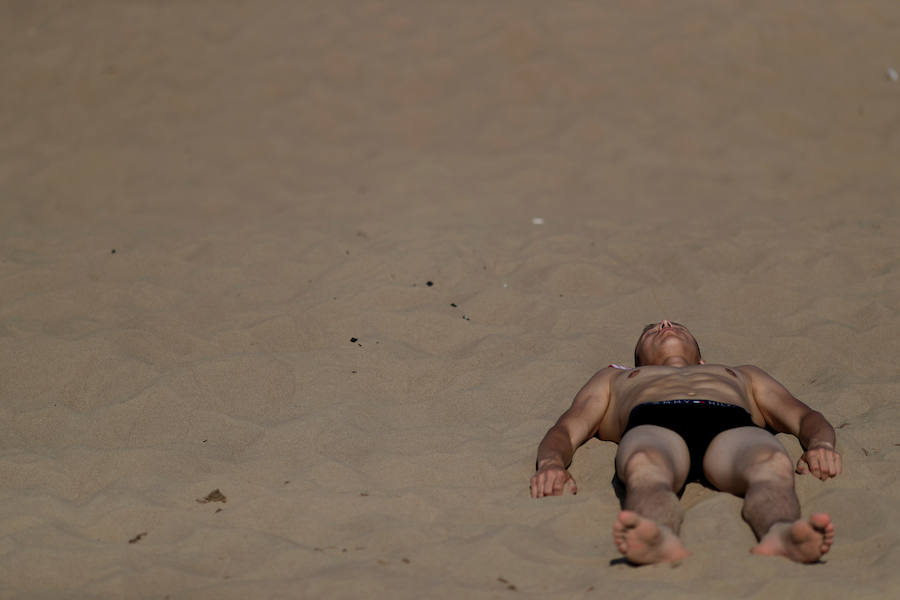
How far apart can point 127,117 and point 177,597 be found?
5724 millimetres

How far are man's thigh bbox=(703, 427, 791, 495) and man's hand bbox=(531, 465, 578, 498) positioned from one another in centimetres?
47

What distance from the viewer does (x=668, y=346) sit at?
12.8ft

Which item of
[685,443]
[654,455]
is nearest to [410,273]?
[685,443]

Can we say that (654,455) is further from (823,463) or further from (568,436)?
(823,463)

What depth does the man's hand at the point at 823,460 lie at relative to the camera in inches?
130

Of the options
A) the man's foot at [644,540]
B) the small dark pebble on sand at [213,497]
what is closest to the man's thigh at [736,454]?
the man's foot at [644,540]

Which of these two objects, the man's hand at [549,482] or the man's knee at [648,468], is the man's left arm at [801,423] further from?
the man's hand at [549,482]

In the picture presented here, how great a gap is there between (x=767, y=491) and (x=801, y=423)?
2.15ft

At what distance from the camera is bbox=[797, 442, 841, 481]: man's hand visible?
3.31 metres

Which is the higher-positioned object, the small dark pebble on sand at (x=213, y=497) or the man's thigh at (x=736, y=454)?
the man's thigh at (x=736, y=454)

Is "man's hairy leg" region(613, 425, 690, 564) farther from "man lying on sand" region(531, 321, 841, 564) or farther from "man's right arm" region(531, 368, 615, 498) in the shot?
"man's right arm" region(531, 368, 615, 498)

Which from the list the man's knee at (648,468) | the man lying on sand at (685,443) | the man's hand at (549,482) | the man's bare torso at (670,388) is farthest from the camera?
the man's bare torso at (670,388)

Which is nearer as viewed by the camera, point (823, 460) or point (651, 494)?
point (651, 494)

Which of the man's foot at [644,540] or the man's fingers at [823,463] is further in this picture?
the man's fingers at [823,463]
